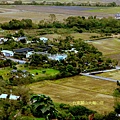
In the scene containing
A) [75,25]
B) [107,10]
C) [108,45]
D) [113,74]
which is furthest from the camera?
[107,10]

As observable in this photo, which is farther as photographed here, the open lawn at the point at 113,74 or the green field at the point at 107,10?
the green field at the point at 107,10

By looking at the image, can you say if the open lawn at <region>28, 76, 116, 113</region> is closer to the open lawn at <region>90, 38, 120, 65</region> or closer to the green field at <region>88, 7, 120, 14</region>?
the open lawn at <region>90, 38, 120, 65</region>

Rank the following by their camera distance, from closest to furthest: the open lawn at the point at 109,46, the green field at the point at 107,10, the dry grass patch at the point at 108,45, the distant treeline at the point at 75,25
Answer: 1. the open lawn at the point at 109,46
2. the dry grass patch at the point at 108,45
3. the distant treeline at the point at 75,25
4. the green field at the point at 107,10

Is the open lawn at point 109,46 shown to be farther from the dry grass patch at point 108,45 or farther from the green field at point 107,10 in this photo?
the green field at point 107,10

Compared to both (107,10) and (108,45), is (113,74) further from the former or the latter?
(107,10)

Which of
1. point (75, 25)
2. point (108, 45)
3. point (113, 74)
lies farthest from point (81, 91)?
point (75, 25)

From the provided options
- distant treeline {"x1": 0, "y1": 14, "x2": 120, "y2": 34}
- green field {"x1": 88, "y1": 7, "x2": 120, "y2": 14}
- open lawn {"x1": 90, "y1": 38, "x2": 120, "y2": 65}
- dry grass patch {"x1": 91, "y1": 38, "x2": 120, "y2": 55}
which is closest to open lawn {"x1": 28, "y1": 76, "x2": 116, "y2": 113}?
open lawn {"x1": 90, "y1": 38, "x2": 120, "y2": 65}

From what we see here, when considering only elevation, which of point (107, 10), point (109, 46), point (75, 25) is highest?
point (107, 10)

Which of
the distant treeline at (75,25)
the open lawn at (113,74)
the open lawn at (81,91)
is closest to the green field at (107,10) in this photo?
the distant treeline at (75,25)
